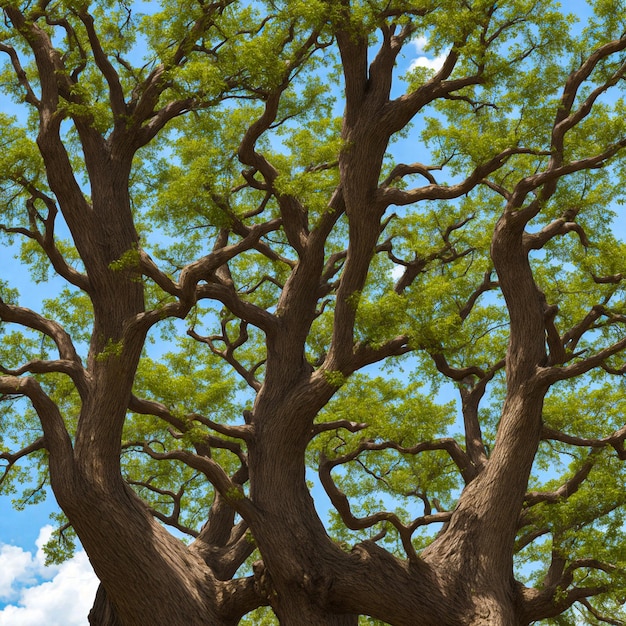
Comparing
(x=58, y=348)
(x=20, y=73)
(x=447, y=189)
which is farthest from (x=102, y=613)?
(x=20, y=73)

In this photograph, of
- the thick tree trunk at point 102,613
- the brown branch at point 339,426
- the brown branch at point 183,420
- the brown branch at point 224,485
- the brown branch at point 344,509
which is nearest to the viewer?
the brown branch at point 224,485

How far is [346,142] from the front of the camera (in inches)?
420

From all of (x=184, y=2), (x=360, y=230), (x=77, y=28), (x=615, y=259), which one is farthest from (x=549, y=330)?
(x=77, y=28)

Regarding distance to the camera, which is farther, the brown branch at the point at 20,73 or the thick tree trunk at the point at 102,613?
the brown branch at the point at 20,73

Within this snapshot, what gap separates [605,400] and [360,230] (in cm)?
596

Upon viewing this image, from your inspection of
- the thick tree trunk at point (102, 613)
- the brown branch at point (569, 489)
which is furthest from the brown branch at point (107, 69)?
the brown branch at point (569, 489)

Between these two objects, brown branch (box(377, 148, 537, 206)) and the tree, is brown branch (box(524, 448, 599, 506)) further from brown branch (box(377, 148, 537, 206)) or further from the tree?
brown branch (box(377, 148, 537, 206))

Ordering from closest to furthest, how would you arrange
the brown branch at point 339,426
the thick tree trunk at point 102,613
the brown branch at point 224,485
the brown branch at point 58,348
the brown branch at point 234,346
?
1. the brown branch at point 224,485
2. the brown branch at point 58,348
3. the brown branch at point 339,426
4. the thick tree trunk at point 102,613
5. the brown branch at point 234,346

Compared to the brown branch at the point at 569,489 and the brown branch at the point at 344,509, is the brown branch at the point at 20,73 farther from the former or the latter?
the brown branch at the point at 569,489

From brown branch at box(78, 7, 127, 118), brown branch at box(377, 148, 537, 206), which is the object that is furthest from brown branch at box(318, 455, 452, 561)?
brown branch at box(78, 7, 127, 118)

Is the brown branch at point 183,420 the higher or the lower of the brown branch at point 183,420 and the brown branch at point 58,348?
the lower

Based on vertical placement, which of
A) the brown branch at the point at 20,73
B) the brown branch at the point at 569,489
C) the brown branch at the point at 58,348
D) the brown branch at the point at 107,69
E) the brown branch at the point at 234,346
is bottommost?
the brown branch at the point at 569,489

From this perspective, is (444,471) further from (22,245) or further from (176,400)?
(22,245)

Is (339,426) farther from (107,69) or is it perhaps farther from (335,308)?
(107,69)
